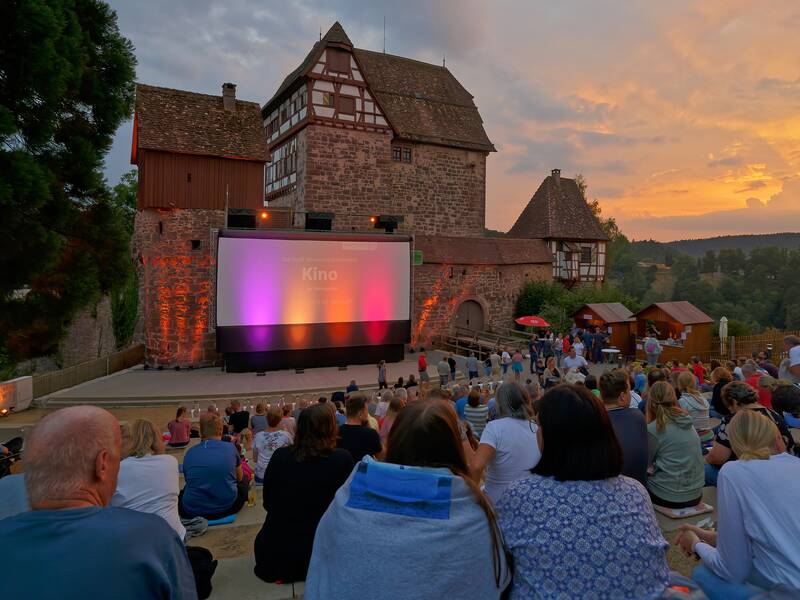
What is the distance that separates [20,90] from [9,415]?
912 centimetres

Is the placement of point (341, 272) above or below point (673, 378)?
above

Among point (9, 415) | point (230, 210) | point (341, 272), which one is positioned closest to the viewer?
point (9, 415)

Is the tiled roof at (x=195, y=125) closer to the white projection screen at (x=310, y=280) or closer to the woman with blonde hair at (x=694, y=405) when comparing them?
the white projection screen at (x=310, y=280)

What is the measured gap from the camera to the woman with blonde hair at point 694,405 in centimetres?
483

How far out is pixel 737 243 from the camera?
11594 centimetres

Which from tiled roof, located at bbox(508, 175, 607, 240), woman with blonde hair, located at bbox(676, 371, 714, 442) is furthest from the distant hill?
woman with blonde hair, located at bbox(676, 371, 714, 442)

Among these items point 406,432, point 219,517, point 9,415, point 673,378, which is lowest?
point 9,415

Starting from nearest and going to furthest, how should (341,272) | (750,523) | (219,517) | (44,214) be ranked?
(750,523), (219,517), (44,214), (341,272)

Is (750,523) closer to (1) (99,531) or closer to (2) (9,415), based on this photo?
(1) (99,531)

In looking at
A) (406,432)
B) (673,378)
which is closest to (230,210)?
(673,378)

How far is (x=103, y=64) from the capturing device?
8195 millimetres

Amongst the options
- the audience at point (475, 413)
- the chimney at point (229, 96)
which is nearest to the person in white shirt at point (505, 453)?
the audience at point (475, 413)

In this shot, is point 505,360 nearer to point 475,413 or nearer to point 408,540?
point 475,413

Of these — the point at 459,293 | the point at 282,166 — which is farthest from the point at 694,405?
the point at 282,166
